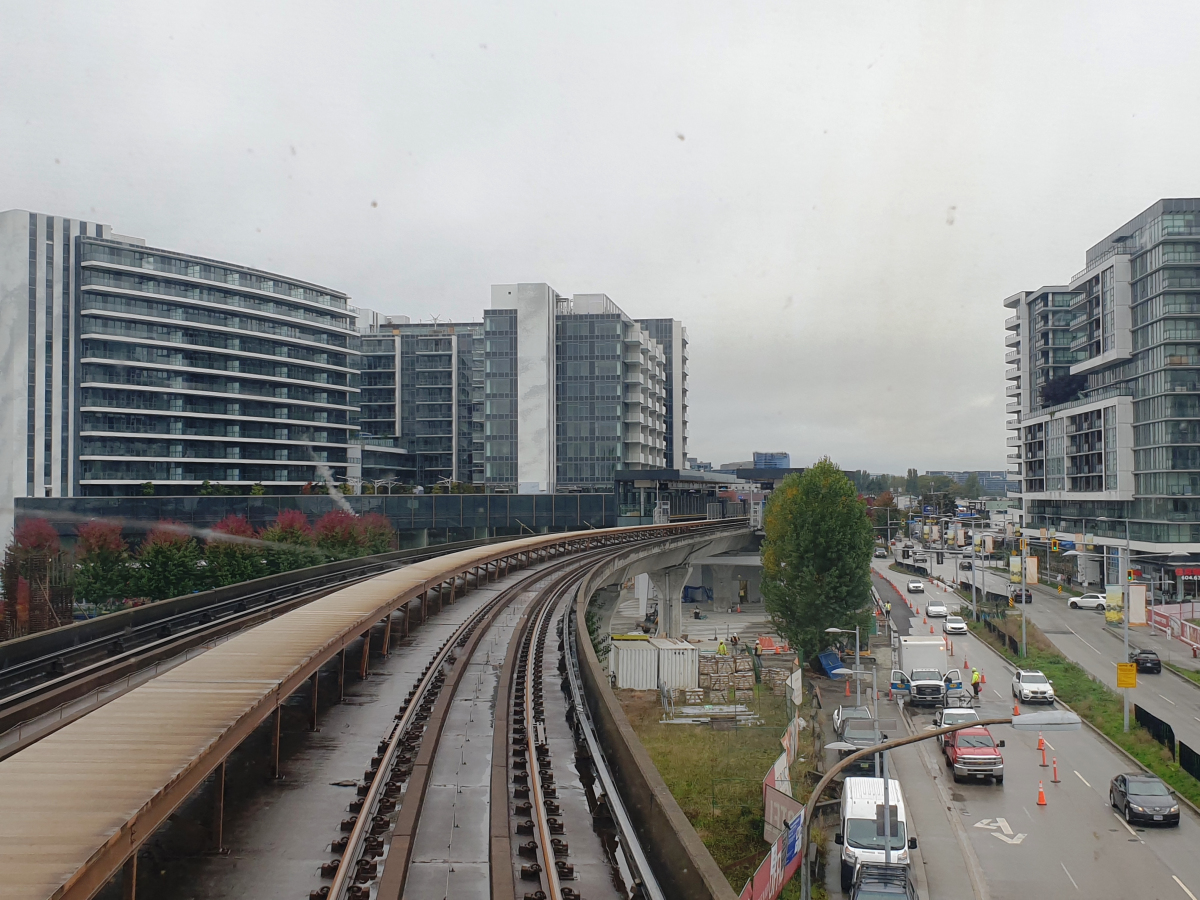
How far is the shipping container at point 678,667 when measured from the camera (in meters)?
29.7

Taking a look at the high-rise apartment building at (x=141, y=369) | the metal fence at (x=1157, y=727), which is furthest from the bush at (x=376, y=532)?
the metal fence at (x=1157, y=727)

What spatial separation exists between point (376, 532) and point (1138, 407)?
179 feet

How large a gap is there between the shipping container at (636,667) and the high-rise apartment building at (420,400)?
89.6m

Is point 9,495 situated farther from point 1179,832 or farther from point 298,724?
point 1179,832

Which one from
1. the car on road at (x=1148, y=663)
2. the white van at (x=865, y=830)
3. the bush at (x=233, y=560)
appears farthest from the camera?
the car on road at (x=1148, y=663)

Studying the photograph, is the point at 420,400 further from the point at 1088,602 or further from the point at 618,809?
the point at 618,809

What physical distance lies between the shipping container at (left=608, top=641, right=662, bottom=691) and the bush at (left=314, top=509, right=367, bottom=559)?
1903 cm

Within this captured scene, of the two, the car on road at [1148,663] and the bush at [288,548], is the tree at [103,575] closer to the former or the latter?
the bush at [288,548]

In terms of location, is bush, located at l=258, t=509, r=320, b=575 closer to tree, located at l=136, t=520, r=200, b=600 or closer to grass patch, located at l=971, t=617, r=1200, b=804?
tree, located at l=136, t=520, r=200, b=600

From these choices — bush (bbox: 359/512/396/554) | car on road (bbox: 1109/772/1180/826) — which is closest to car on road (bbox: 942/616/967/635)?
car on road (bbox: 1109/772/1180/826)

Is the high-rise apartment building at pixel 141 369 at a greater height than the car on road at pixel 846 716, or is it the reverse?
the high-rise apartment building at pixel 141 369

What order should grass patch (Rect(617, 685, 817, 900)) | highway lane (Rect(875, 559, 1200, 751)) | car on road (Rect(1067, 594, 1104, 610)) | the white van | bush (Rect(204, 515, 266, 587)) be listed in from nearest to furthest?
grass patch (Rect(617, 685, 817, 900))
the white van
highway lane (Rect(875, 559, 1200, 751))
bush (Rect(204, 515, 266, 587))
car on road (Rect(1067, 594, 1104, 610))

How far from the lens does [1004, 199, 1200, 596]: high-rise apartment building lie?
197ft

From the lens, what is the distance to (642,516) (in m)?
77.7
